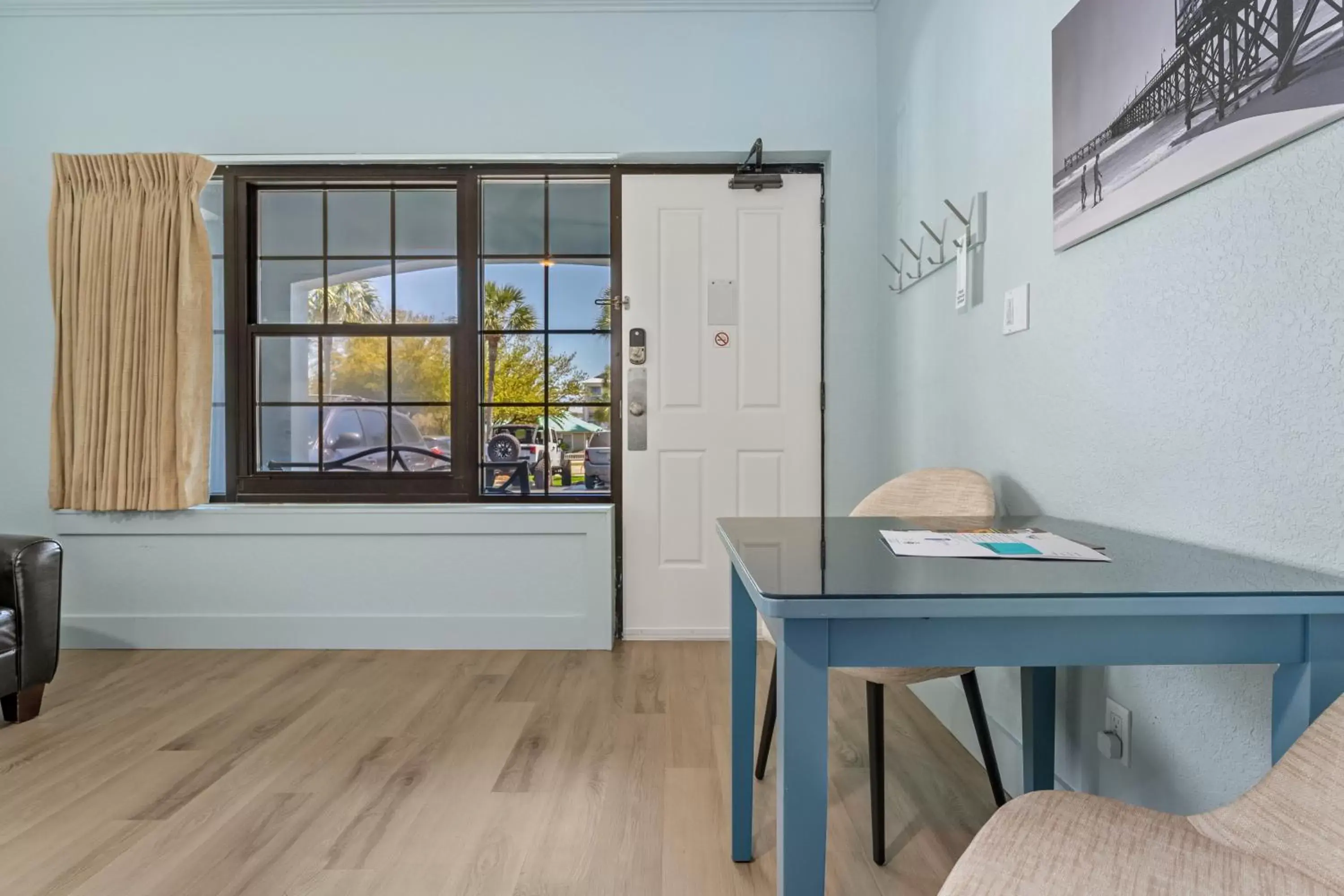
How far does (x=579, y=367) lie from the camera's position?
325 cm

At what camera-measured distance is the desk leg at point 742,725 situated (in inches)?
59.5

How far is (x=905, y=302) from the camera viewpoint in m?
2.74

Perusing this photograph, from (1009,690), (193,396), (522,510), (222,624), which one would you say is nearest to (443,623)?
(522,510)

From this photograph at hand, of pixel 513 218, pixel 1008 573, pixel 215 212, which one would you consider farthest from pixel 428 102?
pixel 1008 573

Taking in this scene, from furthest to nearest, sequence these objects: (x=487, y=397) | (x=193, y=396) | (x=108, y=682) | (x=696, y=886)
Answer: (x=487, y=397) → (x=193, y=396) → (x=108, y=682) → (x=696, y=886)

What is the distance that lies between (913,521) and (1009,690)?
2.30 ft

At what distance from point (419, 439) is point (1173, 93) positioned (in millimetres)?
2890

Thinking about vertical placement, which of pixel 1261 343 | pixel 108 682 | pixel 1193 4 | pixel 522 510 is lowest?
pixel 108 682

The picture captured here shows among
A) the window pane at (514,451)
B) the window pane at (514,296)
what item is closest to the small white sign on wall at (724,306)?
the window pane at (514,296)

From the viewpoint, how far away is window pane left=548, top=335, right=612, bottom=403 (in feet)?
10.7

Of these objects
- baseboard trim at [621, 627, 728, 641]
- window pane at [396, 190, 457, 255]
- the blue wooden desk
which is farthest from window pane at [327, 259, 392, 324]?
the blue wooden desk

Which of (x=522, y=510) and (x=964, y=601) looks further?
(x=522, y=510)

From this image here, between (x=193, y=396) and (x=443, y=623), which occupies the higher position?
(x=193, y=396)

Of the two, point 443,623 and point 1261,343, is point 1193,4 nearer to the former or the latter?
point 1261,343
